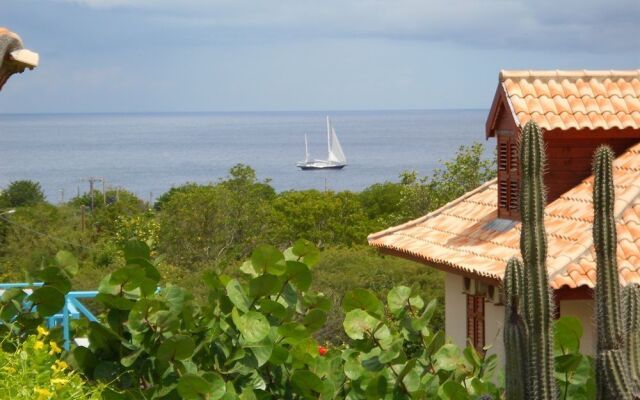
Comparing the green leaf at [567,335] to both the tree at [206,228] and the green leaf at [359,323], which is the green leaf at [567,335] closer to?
the green leaf at [359,323]

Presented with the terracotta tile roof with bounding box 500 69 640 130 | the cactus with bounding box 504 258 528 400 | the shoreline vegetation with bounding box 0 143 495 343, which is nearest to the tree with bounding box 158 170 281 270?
the shoreline vegetation with bounding box 0 143 495 343

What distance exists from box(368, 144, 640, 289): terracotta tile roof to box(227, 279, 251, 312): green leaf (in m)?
7.35

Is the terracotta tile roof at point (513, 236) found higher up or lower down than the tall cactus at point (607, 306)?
lower down

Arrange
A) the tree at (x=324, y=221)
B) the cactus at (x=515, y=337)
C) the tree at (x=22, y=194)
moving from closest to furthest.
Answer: the cactus at (x=515, y=337) < the tree at (x=324, y=221) < the tree at (x=22, y=194)

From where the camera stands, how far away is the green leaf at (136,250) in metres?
3.32

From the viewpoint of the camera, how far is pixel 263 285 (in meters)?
3.27

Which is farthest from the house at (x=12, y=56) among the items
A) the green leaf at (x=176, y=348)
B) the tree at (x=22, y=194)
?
the tree at (x=22, y=194)

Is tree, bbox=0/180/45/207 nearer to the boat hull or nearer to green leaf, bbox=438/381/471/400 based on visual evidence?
green leaf, bbox=438/381/471/400

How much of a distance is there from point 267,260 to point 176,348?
1.31ft

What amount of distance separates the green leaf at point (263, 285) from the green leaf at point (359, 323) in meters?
0.30

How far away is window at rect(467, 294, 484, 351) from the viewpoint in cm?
1294

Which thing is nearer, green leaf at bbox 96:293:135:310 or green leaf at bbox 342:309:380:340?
green leaf at bbox 96:293:135:310

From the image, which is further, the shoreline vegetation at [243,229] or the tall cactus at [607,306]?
the shoreline vegetation at [243,229]

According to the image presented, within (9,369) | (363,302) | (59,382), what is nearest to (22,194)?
(363,302)
